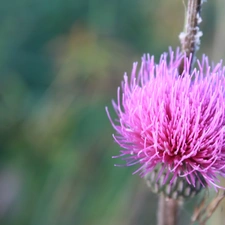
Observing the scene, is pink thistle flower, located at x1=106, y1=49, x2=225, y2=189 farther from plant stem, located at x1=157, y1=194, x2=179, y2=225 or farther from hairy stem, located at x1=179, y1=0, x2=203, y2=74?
plant stem, located at x1=157, y1=194, x2=179, y2=225

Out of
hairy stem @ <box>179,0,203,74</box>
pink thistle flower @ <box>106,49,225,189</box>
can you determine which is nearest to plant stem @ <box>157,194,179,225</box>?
pink thistle flower @ <box>106,49,225,189</box>

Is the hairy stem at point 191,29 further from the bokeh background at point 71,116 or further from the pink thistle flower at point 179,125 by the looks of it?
the bokeh background at point 71,116

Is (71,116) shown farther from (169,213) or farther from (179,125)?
(179,125)

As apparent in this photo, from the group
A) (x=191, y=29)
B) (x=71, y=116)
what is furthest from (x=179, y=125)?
(x=71, y=116)

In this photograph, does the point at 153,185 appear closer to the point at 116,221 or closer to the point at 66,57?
the point at 116,221

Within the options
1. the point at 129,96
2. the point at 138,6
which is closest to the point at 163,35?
the point at 138,6

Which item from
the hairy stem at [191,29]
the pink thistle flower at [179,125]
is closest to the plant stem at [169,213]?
the pink thistle flower at [179,125]
